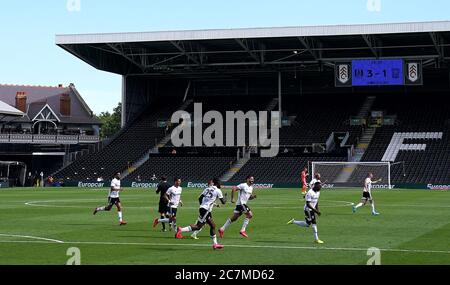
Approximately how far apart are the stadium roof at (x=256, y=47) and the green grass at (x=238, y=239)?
35989 millimetres

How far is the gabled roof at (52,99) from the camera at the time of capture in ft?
358

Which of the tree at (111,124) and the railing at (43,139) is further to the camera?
the tree at (111,124)

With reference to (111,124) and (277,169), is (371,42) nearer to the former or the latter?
(277,169)

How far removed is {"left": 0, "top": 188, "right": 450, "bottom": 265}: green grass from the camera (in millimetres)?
19203

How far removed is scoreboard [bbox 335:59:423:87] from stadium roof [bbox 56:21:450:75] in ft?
8.43

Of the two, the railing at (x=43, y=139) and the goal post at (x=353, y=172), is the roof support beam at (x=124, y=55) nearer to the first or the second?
the railing at (x=43, y=139)

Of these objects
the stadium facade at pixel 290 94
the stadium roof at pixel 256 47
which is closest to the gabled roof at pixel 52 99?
the stadium facade at pixel 290 94

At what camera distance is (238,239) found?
2389cm

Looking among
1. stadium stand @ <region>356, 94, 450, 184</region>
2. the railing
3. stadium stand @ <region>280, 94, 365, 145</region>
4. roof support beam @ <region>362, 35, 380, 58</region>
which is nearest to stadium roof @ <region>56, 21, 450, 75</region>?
roof support beam @ <region>362, 35, 380, 58</region>

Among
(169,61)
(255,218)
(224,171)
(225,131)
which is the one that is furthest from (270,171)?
(255,218)

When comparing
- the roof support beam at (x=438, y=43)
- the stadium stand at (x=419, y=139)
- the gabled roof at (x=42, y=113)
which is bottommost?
the stadium stand at (x=419, y=139)

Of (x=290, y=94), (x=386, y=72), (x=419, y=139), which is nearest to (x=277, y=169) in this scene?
(x=386, y=72)

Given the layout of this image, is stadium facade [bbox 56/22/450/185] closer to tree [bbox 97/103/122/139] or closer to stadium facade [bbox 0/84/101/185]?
stadium facade [bbox 0/84/101/185]

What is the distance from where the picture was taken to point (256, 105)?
89.4m
